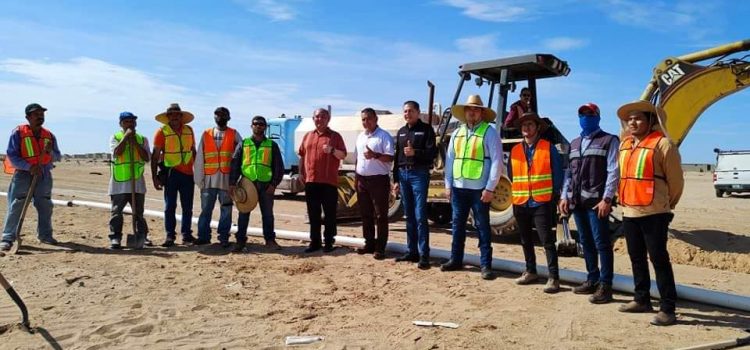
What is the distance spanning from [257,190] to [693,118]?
665 centimetres

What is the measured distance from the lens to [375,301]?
538 cm

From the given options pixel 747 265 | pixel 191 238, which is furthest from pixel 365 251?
pixel 747 265

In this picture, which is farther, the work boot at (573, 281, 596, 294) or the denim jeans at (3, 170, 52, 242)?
the denim jeans at (3, 170, 52, 242)

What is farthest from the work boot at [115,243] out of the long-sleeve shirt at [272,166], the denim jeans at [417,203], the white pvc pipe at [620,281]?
the denim jeans at [417,203]

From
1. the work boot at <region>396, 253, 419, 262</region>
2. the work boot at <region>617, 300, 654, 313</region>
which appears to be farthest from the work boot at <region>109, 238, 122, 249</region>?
the work boot at <region>617, 300, 654, 313</region>

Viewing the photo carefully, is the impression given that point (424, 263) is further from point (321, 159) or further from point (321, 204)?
point (321, 159)

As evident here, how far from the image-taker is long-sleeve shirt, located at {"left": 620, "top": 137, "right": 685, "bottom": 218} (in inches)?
A: 177

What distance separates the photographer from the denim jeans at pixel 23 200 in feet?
25.1

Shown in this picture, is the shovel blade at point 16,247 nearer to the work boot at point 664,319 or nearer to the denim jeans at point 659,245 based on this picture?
the denim jeans at point 659,245

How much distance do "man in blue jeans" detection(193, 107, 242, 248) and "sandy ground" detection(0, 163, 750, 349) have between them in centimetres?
53

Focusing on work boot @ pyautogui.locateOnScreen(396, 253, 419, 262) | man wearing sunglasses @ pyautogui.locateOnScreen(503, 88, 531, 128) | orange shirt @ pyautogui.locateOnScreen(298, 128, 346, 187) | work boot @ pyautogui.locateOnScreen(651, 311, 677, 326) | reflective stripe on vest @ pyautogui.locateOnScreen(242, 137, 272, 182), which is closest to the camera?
work boot @ pyautogui.locateOnScreen(651, 311, 677, 326)

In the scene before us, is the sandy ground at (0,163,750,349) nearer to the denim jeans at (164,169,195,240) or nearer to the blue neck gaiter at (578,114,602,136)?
the denim jeans at (164,169,195,240)

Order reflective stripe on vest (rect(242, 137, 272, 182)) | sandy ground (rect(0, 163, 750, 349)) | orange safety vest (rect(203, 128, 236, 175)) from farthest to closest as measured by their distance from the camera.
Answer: orange safety vest (rect(203, 128, 236, 175)), reflective stripe on vest (rect(242, 137, 272, 182)), sandy ground (rect(0, 163, 750, 349))

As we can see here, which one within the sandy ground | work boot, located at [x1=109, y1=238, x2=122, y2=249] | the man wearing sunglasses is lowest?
the sandy ground
